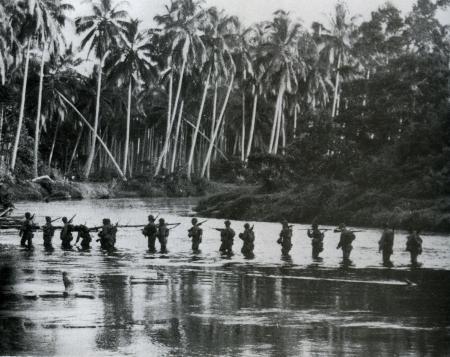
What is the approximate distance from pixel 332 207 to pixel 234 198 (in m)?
8.31

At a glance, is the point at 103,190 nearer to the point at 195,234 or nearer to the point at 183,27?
the point at 183,27

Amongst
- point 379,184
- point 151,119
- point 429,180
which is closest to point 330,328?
point 429,180

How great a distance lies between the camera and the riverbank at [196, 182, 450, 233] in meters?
30.2

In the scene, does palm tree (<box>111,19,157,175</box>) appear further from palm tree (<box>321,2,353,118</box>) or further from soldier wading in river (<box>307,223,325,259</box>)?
soldier wading in river (<box>307,223,325,259</box>)

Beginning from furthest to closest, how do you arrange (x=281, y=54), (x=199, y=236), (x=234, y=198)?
(x=281, y=54) → (x=234, y=198) → (x=199, y=236)

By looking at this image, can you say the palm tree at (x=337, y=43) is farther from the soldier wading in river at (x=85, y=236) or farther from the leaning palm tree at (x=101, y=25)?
the soldier wading in river at (x=85, y=236)

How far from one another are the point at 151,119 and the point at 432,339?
6161cm

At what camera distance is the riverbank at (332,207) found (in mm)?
30219

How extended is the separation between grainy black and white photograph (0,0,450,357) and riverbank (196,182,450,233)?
0.32 feet

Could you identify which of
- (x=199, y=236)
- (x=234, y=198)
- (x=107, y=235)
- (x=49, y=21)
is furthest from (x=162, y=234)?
(x=49, y=21)

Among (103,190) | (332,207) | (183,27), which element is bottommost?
(332,207)

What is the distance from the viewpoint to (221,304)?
14664 mm

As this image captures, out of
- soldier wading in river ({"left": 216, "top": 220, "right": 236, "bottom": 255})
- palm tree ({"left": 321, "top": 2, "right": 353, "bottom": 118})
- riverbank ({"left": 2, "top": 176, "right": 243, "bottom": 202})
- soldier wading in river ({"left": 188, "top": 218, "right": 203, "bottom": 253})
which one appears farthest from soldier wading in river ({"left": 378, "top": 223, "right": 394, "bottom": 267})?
palm tree ({"left": 321, "top": 2, "right": 353, "bottom": 118})

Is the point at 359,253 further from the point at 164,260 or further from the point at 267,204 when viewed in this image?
the point at 267,204
